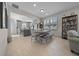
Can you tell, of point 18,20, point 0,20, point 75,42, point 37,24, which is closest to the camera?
point 0,20

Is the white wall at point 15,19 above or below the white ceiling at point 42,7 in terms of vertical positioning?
below

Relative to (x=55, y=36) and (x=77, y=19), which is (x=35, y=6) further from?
(x=77, y=19)

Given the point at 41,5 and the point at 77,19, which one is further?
the point at 77,19

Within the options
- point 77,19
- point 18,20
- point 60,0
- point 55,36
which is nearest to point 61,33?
point 55,36

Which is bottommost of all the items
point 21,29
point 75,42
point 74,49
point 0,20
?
point 74,49

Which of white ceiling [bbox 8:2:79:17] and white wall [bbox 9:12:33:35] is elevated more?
white ceiling [bbox 8:2:79:17]

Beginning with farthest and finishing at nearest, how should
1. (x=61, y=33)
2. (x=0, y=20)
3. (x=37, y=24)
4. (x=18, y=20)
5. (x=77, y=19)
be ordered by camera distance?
1. (x=77, y=19)
2. (x=61, y=33)
3. (x=37, y=24)
4. (x=18, y=20)
5. (x=0, y=20)

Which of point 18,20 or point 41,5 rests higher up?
point 41,5

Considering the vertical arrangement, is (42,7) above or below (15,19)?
above

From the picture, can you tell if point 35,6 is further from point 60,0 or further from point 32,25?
point 60,0

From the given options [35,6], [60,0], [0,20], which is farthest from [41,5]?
[0,20]

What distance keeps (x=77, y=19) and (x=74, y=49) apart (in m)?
1.95

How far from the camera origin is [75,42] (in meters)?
3.14

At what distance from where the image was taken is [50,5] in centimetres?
364
